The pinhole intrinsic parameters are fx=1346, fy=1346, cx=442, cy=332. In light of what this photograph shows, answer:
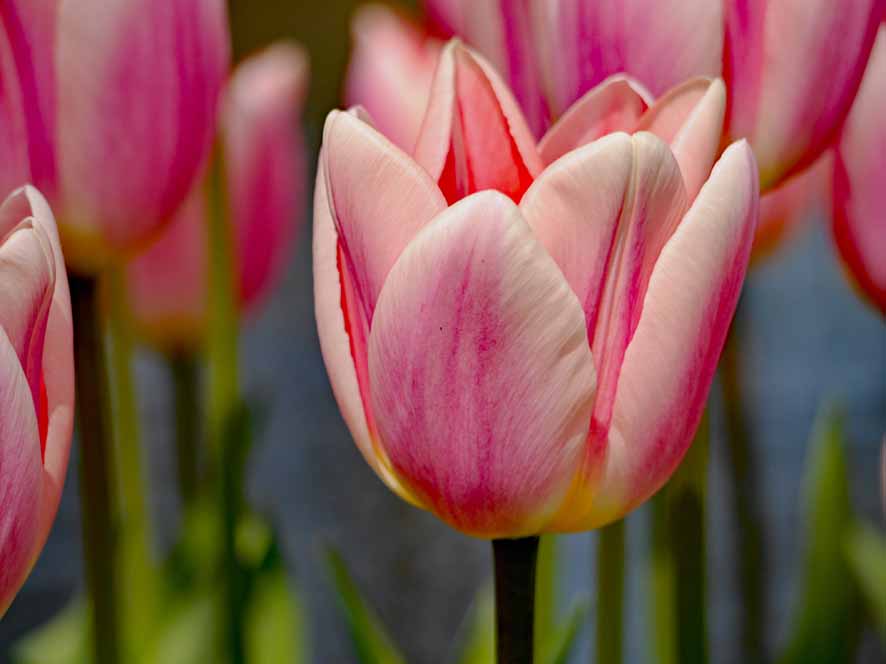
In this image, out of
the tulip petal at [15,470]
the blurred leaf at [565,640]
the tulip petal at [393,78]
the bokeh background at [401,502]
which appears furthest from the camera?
the bokeh background at [401,502]

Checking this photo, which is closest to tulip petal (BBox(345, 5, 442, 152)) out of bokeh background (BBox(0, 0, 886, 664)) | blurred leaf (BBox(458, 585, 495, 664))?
blurred leaf (BBox(458, 585, 495, 664))

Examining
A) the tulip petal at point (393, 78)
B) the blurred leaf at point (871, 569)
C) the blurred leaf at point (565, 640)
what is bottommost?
the blurred leaf at point (871, 569)

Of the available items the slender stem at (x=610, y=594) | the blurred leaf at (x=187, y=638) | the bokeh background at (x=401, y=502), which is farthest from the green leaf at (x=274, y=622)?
the bokeh background at (x=401, y=502)

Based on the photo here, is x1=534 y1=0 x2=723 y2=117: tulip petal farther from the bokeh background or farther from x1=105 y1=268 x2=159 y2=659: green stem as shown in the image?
the bokeh background

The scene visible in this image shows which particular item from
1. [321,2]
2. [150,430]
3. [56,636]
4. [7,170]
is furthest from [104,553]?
[321,2]

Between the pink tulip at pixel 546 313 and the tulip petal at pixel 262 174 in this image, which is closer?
the pink tulip at pixel 546 313

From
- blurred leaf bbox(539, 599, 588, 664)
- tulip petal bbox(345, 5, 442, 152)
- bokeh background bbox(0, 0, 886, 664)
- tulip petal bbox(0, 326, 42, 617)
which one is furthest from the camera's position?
bokeh background bbox(0, 0, 886, 664)

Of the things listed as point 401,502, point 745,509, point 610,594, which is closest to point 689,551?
point 610,594

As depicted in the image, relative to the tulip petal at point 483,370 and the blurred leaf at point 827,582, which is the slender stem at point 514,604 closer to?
the tulip petal at point 483,370
